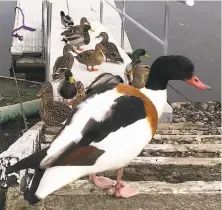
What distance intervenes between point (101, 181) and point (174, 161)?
25.2 inches

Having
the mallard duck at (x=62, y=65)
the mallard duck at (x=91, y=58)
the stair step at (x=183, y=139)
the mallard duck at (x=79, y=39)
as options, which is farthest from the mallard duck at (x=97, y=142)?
the mallard duck at (x=79, y=39)

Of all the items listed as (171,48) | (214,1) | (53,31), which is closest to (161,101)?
(53,31)

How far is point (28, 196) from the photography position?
2410 mm

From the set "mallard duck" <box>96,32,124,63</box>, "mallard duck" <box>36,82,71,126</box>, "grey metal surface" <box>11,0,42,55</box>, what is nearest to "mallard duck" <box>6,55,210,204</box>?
"mallard duck" <box>36,82,71,126</box>

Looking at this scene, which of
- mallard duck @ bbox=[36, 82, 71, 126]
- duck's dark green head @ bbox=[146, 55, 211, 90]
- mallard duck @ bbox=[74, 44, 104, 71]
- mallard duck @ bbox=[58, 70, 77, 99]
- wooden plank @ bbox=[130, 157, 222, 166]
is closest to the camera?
duck's dark green head @ bbox=[146, 55, 211, 90]

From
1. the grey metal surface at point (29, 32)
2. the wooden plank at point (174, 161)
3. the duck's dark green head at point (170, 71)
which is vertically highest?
the duck's dark green head at point (170, 71)

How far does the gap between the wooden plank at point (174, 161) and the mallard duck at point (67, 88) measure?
221cm

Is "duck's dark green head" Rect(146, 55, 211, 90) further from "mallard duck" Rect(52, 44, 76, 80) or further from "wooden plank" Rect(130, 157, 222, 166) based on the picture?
"mallard duck" Rect(52, 44, 76, 80)

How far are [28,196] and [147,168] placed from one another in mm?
1169

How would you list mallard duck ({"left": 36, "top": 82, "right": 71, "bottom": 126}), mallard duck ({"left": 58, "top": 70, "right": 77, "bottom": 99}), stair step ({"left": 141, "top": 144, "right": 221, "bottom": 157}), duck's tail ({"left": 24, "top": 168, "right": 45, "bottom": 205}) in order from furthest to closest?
mallard duck ({"left": 58, "top": 70, "right": 77, "bottom": 99}), mallard duck ({"left": 36, "top": 82, "right": 71, "bottom": 126}), stair step ({"left": 141, "top": 144, "right": 221, "bottom": 157}), duck's tail ({"left": 24, "top": 168, "right": 45, "bottom": 205})

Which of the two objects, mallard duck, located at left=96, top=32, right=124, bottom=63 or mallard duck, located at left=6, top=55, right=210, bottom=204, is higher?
mallard duck, located at left=6, top=55, right=210, bottom=204

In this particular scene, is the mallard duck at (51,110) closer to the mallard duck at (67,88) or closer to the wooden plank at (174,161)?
the mallard duck at (67,88)

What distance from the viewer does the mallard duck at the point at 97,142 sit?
95.6 inches

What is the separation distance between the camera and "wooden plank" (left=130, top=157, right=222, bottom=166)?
343 cm
